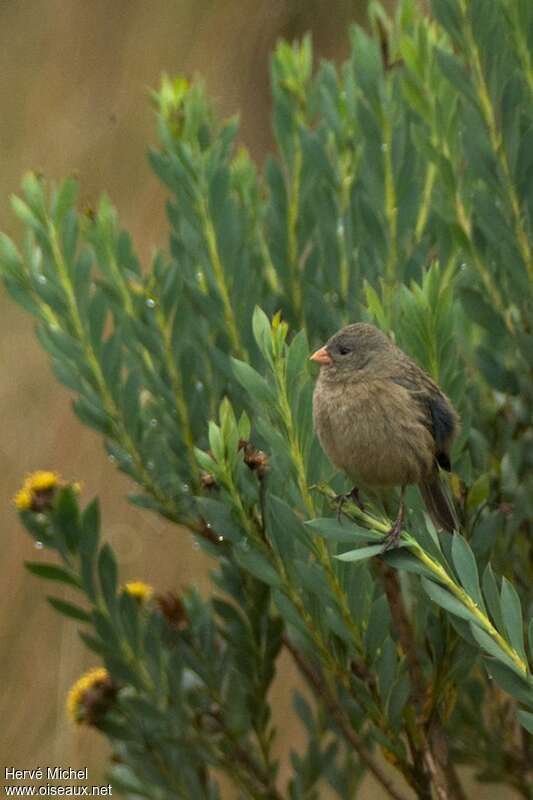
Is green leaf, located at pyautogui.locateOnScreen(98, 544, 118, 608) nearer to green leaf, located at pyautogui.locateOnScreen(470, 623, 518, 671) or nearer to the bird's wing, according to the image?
the bird's wing

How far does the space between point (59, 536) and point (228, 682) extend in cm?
53

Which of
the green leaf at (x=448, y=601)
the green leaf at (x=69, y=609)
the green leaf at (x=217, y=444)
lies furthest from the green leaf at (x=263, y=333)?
the green leaf at (x=69, y=609)

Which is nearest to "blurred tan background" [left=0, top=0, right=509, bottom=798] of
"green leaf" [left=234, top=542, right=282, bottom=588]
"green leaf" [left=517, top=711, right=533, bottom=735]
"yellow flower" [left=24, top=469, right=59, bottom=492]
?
"yellow flower" [left=24, top=469, right=59, bottom=492]

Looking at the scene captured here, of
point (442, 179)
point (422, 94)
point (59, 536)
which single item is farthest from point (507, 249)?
point (59, 536)

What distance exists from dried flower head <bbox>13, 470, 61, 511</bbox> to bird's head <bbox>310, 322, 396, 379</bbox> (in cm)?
65

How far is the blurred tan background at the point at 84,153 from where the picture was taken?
17.0 feet

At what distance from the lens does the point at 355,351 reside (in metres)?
2.83

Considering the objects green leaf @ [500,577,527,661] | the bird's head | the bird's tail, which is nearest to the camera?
green leaf @ [500,577,527,661]

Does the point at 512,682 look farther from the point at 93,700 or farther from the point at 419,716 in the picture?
the point at 93,700

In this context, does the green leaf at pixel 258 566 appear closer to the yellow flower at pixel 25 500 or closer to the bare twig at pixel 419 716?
the bare twig at pixel 419 716

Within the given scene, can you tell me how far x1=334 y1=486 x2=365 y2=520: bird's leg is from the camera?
247 centimetres

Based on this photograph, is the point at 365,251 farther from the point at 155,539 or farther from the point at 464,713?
the point at 155,539

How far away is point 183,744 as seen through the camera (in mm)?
3117

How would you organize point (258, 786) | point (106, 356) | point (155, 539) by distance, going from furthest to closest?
point (155, 539)
point (258, 786)
point (106, 356)
